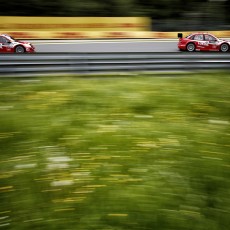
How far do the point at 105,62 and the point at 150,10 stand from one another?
24.4m

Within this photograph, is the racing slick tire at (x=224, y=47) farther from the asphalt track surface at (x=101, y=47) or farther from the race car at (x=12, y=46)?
the race car at (x=12, y=46)

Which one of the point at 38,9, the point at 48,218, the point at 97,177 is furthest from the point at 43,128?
the point at 38,9

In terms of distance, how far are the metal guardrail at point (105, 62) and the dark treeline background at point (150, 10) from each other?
19995mm

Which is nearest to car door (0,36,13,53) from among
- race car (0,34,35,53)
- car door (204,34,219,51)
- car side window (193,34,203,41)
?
race car (0,34,35,53)

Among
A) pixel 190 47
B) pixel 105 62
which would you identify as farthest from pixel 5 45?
pixel 190 47

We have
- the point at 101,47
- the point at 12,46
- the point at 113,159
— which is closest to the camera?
the point at 113,159

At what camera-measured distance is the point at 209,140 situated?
Answer: 4980 mm

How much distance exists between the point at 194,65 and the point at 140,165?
5766 mm

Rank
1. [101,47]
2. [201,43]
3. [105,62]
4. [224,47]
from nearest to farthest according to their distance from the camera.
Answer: [105,62] < [201,43] < [224,47] < [101,47]

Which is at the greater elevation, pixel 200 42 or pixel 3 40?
pixel 3 40

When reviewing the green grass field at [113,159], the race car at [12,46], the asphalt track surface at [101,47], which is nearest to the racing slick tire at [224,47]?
the asphalt track surface at [101,47]

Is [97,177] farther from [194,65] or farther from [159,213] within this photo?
[194,65]

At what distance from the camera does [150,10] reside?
Result: 31.7 m

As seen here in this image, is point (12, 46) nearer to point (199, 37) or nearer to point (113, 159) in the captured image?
point (199, 37)
